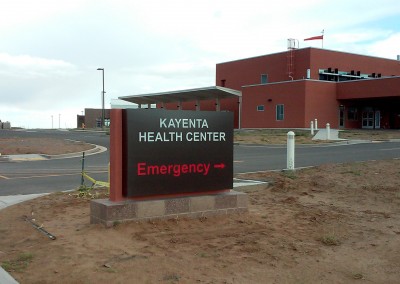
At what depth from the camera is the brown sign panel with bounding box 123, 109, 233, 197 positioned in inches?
264

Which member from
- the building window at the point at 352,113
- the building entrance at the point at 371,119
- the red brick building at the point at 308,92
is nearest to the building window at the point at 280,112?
the red brick building at the point at 308,92

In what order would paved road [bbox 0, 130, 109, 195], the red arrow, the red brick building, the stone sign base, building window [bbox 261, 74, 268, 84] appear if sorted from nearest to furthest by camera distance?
the stone sign base
the red arrow
paved road [bbox 0, 130, 109, 195]
the red brick building
building window [bbox 261, 74, 268, 84]

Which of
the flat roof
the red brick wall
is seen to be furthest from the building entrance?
the flat roof

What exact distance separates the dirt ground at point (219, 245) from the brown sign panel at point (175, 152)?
23.0 inches

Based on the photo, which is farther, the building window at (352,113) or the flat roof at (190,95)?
the building window at (352,113)

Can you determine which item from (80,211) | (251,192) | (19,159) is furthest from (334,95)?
(80,211)

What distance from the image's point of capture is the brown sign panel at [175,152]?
22.0 feet

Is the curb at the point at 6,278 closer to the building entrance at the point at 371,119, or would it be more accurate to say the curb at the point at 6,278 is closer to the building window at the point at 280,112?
the building window at the point at 280,112

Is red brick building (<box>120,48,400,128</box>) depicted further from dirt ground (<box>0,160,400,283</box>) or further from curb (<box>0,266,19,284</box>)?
curb (<box>0,266,19,284</box>)

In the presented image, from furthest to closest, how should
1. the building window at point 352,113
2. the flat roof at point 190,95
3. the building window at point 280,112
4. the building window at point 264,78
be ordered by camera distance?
the building window at point 264,78 < the building window at point 352,113 < the building window at point 280,112 < the flat roof at point 190,95

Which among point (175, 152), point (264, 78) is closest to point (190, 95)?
point (264, 78)

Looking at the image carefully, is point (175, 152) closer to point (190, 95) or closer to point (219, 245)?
point (219, 245)

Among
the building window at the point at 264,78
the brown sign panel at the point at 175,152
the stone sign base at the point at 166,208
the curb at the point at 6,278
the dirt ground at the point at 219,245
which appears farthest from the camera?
the building window at the point at 264,78

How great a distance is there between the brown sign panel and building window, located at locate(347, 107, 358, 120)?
1616 inches
